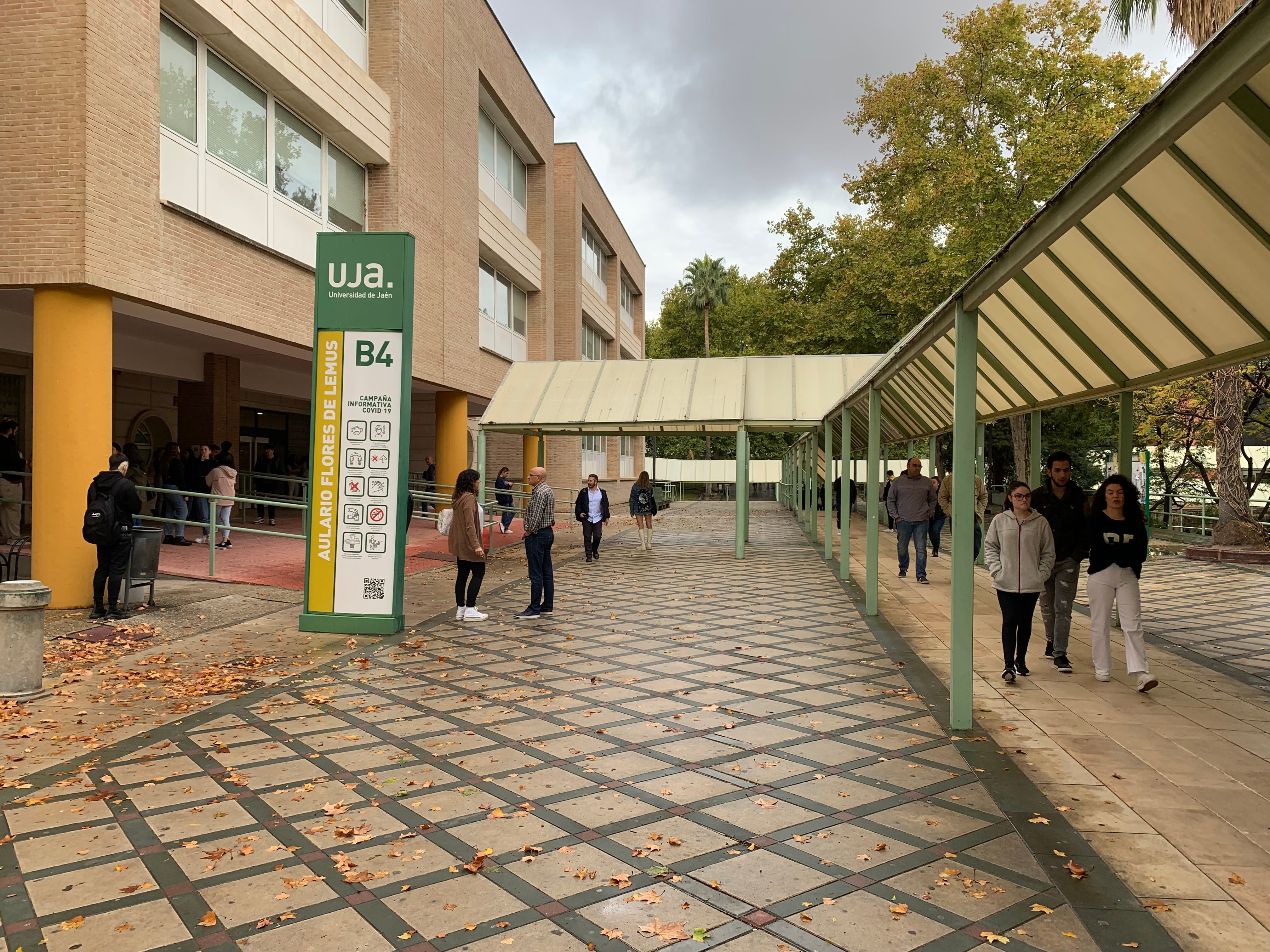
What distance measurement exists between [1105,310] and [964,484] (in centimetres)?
251

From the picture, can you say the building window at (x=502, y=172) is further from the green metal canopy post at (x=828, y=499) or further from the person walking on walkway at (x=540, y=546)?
the person walking on walkway at (x=540, y=546)

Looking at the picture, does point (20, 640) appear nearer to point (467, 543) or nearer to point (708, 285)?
point (467, 543)

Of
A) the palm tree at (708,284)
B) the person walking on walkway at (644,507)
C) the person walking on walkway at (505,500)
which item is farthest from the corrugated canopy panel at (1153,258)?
the palm tree at (708,284)

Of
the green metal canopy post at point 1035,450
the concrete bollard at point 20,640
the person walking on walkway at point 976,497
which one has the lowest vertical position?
the concrete bollard at point 20,640

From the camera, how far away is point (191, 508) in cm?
1716

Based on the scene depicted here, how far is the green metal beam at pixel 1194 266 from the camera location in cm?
564

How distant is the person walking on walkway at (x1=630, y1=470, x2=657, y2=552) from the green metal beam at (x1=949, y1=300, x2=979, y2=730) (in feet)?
39.7

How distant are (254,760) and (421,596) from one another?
691cm

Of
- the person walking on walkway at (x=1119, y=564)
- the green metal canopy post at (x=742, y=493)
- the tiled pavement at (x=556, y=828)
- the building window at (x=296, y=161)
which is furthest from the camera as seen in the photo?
the green metal canopy post at (x=742, y=493)

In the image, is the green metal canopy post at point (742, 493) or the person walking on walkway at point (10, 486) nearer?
the person walking on walkway at point (10, 486)

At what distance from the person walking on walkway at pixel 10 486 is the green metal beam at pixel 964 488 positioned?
40.1ft

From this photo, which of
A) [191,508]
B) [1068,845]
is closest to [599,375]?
[191,508]

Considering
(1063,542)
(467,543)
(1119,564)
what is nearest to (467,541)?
(467,543)

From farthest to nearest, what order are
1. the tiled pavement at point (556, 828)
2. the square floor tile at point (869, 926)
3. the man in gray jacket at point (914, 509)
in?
the man in gray jacket at point (914, 509), the tiled pavement at point (556, 828), the square floor tile at point (869, 926)
